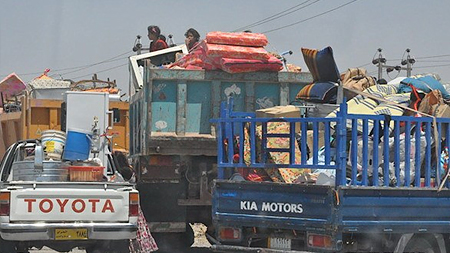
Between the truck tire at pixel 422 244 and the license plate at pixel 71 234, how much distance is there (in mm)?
3538

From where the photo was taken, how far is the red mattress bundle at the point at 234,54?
11.1m

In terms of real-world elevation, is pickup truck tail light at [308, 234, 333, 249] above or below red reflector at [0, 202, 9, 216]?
below

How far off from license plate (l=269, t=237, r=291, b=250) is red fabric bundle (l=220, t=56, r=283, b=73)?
3.28 meters

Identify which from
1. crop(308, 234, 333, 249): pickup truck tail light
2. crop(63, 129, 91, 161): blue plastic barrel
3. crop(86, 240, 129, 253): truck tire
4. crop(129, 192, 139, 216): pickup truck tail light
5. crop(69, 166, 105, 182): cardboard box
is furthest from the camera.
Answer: crop(63, 129, 91, 161): blue plastic barrel

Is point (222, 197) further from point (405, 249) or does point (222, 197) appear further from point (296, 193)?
point (405, 249)

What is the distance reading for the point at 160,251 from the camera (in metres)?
12.0

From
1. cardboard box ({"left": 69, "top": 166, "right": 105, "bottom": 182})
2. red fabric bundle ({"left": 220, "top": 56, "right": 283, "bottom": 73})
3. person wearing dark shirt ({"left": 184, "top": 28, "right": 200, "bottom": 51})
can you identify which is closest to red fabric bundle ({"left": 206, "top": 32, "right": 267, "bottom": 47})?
red fabric bundle ({"left": 220, "top": 56, "right": 283, "bottom": 73})

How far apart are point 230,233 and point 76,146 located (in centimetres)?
255

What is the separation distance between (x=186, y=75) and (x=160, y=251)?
2538 mm

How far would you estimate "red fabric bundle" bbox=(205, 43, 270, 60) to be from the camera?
1109cm

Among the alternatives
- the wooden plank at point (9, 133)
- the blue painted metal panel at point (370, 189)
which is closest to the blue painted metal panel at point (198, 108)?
the blue painted metal panel at point (370, 189)

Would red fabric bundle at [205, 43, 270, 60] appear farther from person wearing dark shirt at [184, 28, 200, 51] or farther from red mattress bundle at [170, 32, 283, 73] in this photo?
person wearing dark shirt at [184, 28, 200, 51]

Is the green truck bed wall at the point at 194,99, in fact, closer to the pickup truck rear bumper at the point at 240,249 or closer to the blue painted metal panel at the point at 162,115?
the blue painted metal panel at the point at 162,115

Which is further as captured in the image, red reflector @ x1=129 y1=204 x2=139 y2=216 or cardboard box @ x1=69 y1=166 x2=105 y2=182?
cardboard box @ x1=69 y1=166 x2=105 y2=182
